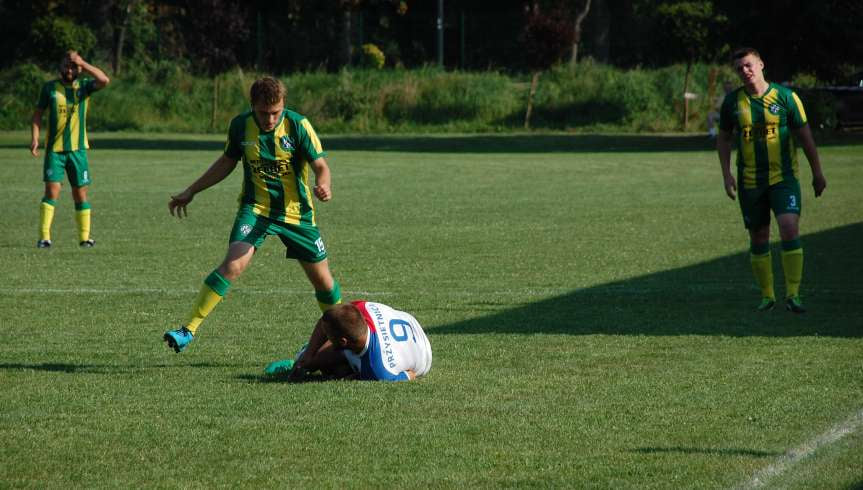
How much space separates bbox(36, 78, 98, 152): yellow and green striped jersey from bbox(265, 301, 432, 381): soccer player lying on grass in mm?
8534

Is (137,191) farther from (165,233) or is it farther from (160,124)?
(160,124)

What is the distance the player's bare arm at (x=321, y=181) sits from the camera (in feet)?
26.9

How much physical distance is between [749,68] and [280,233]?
14.4 feet

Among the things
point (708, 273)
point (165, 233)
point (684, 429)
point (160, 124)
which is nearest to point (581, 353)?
point (684, 429)

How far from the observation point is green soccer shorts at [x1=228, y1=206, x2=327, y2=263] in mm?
8469

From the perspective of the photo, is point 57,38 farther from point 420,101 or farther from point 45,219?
point 45,219

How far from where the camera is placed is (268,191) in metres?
8.51

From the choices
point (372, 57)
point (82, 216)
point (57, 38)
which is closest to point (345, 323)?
point (82, 216)

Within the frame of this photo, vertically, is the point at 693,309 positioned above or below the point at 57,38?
below

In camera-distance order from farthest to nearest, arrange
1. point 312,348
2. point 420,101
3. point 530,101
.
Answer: point 420,101, point 530,101, point 312,348

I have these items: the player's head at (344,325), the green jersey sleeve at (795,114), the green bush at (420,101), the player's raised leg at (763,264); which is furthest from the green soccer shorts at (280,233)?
the green bush at (420,101)

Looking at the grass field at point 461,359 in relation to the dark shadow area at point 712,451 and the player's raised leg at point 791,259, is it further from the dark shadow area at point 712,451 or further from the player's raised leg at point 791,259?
the player's raised leg at point 791,259

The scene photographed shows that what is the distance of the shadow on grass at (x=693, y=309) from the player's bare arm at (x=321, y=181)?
2.02 meters

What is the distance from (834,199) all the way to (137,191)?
40.0 feet
